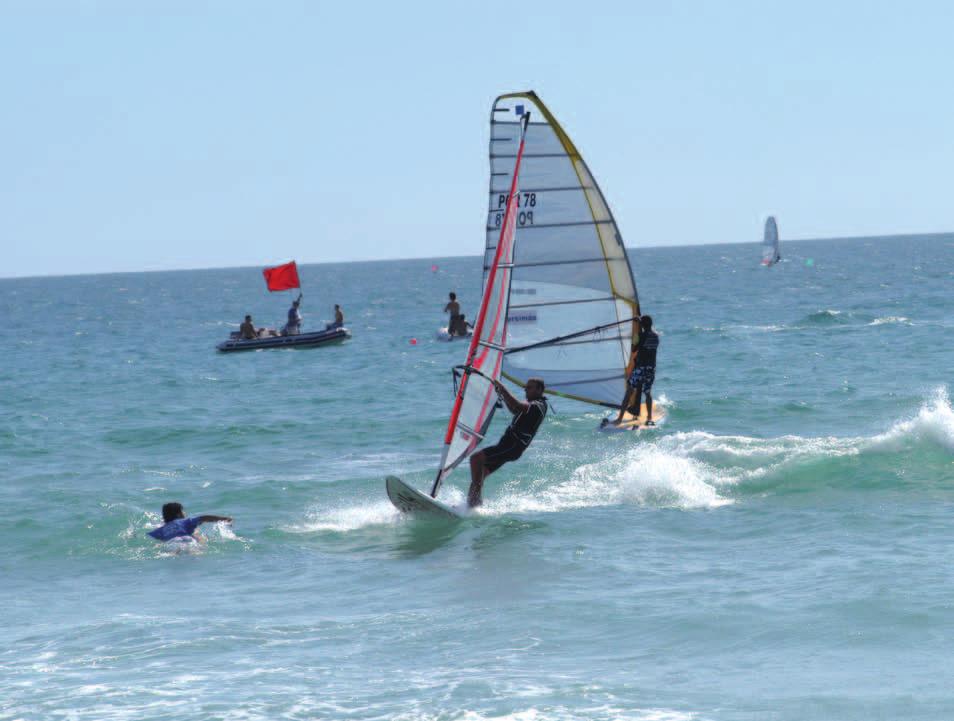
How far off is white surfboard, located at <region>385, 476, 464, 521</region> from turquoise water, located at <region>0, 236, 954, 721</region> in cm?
16

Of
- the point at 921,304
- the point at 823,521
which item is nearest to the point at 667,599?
the point at 823,521

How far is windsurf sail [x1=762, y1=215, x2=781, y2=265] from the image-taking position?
88.2 metres

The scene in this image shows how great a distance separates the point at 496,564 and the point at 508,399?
4.99 feet

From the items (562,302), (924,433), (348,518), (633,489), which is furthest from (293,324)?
(924,433)

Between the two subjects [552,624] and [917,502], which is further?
[917,502]

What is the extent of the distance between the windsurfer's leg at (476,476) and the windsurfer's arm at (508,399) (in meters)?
0.71

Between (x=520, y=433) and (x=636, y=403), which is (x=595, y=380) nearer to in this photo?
(x=636, y=403)

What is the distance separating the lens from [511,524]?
507 inches

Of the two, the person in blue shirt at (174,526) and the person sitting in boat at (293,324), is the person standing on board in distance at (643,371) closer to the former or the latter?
the person in blue shirt at (174,526)

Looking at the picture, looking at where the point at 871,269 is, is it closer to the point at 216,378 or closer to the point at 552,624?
the point at 216,378

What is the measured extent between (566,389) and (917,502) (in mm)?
6900

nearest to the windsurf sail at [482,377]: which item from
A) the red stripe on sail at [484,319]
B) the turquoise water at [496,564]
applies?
the red stripe on sail at [484,319]

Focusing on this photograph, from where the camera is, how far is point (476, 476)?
12484 millimetres

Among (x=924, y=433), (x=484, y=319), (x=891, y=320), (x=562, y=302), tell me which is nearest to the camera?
(x=484, y=319)
